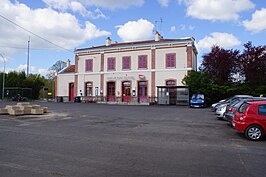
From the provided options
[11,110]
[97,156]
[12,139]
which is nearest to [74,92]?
[11,110]

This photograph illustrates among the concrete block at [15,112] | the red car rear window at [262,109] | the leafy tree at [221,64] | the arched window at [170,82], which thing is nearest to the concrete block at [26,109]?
the concrete block at [15,112]

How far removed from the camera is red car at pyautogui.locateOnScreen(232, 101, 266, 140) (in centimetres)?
858

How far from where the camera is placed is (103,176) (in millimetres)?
4570

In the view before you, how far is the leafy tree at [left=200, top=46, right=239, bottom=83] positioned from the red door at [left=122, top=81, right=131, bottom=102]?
459 inches

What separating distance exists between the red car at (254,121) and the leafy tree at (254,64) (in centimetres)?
1998

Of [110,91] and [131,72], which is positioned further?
[110,91]

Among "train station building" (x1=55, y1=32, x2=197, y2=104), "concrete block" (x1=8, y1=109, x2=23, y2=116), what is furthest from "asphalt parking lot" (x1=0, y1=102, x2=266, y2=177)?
"train station building" (x1=55, y1=32, x2=197, y2=104)

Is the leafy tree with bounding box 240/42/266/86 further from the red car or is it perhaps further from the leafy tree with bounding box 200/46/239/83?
the red car

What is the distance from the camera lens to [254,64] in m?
26.6

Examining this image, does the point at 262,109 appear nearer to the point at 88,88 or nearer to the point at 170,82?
the point at 170,82

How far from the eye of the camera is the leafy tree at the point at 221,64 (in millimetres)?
28188

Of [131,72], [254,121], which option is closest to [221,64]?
[131,72]

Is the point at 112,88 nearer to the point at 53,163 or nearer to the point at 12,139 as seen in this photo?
the point at 12,139

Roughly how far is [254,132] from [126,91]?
2811 cm
